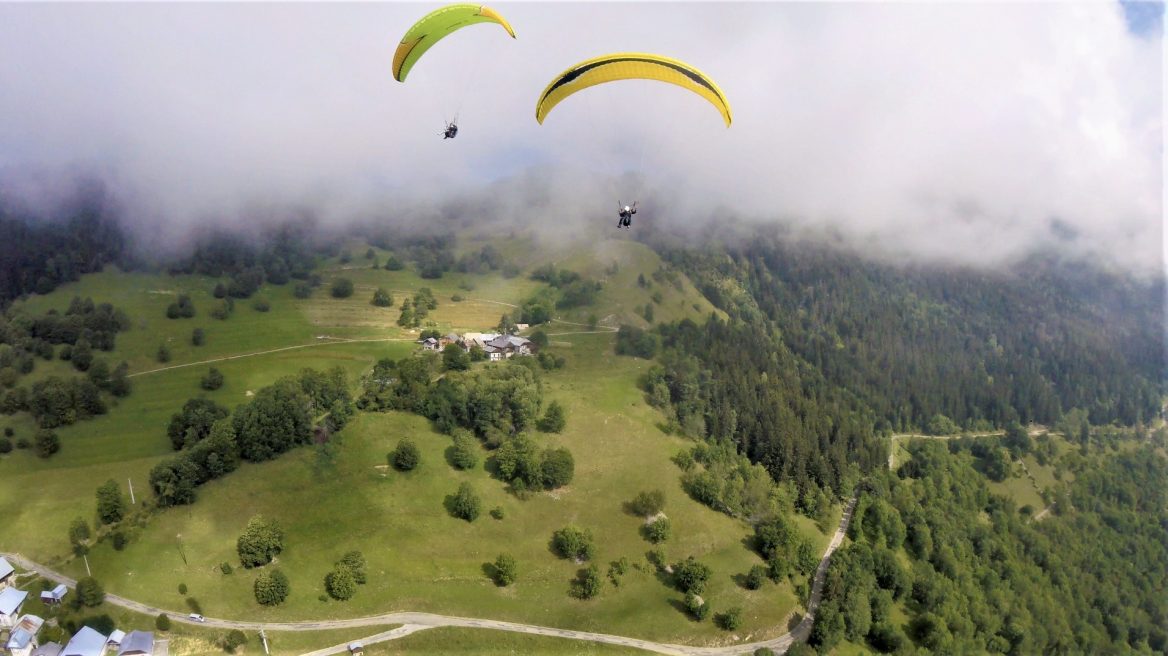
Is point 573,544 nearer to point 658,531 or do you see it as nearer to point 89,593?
point 658,531

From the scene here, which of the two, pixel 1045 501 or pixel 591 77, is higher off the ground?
pixel 591 77

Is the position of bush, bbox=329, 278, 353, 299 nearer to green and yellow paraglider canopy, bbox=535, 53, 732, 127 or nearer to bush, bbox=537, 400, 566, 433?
bush, bbox=537, 400, 566, 433

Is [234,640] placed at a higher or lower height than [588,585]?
lower

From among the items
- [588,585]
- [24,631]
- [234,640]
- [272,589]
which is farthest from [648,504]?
[24,631]

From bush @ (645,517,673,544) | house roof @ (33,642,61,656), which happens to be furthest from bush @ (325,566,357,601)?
Answer: bush @ (645,517,673,544)

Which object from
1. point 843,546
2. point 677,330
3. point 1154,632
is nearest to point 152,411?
point 677,330

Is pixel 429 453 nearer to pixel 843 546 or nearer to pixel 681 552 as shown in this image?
pixel 681 552
